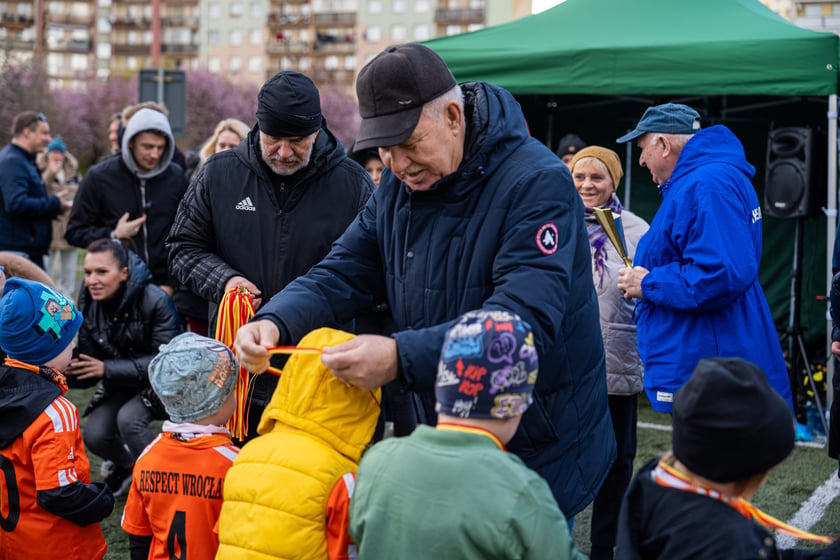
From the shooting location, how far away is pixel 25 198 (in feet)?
25.5

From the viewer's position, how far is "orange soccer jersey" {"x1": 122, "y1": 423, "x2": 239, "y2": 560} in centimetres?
297

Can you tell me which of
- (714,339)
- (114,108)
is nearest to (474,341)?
(714,339)

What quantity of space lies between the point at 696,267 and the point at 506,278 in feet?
5.78

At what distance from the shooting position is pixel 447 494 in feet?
6.95

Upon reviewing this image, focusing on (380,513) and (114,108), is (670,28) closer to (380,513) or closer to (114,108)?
(380,513)

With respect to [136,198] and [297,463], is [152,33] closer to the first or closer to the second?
[136,198]

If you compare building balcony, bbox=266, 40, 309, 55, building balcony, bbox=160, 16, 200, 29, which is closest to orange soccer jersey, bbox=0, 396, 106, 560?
building balcony, bbox=266, 40, 309, 55

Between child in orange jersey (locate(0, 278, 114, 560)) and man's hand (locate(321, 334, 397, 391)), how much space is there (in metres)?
1.52

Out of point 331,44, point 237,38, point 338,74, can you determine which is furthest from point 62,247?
point 237,38

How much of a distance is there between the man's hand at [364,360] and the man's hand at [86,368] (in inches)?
119

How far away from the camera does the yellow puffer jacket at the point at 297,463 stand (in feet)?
8.29

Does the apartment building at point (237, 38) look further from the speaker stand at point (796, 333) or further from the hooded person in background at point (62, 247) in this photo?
the speaker stand at point (796, 333)

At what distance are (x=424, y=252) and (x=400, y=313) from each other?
0.22 metres

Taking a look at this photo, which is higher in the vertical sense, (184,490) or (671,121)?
(671,121)
